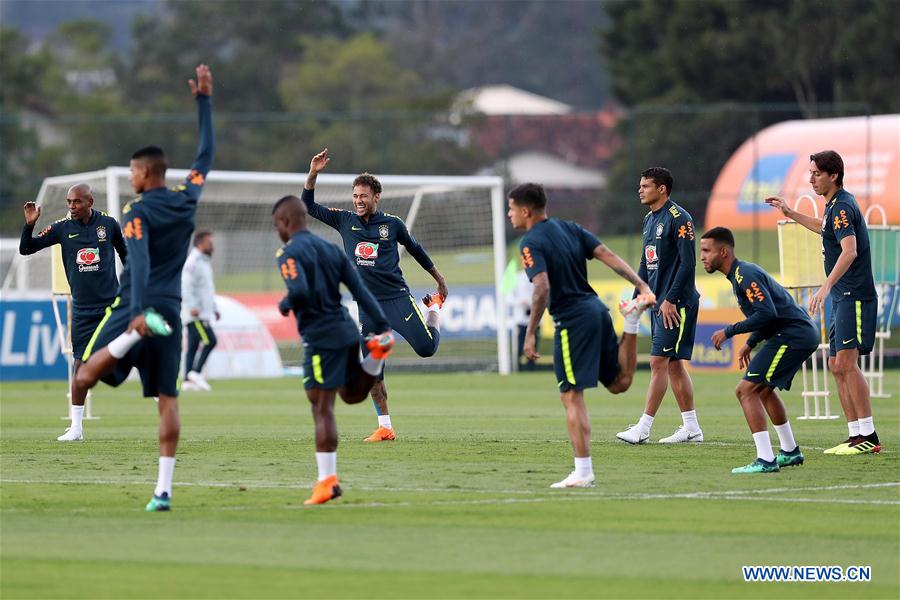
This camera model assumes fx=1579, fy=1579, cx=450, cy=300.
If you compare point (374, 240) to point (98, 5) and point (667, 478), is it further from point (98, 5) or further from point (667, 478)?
point (98, 5)

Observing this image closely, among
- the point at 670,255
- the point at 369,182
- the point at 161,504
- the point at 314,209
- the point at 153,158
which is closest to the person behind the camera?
the point at 161,504

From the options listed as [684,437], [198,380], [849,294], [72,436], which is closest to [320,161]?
[72,436]

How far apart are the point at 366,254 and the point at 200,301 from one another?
382 inches

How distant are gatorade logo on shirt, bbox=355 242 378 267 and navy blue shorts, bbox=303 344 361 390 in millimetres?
4889

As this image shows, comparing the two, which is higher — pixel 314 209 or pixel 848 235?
pixel 314 209

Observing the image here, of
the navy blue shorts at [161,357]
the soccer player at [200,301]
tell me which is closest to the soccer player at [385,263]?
the navy blue shorts at [161,357]

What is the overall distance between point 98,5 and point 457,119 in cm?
12304

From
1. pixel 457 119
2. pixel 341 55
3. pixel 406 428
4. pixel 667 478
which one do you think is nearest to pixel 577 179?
pixel 341 55

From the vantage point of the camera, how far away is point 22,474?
42.1ft

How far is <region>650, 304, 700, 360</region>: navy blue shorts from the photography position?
14992mm

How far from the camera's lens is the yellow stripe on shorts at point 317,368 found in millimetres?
10898

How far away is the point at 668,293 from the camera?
48.6 feet

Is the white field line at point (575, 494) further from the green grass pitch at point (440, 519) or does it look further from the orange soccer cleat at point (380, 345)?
the orange soccer cleat at point (380, 345)

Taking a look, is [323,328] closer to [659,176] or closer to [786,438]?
[786,438]
